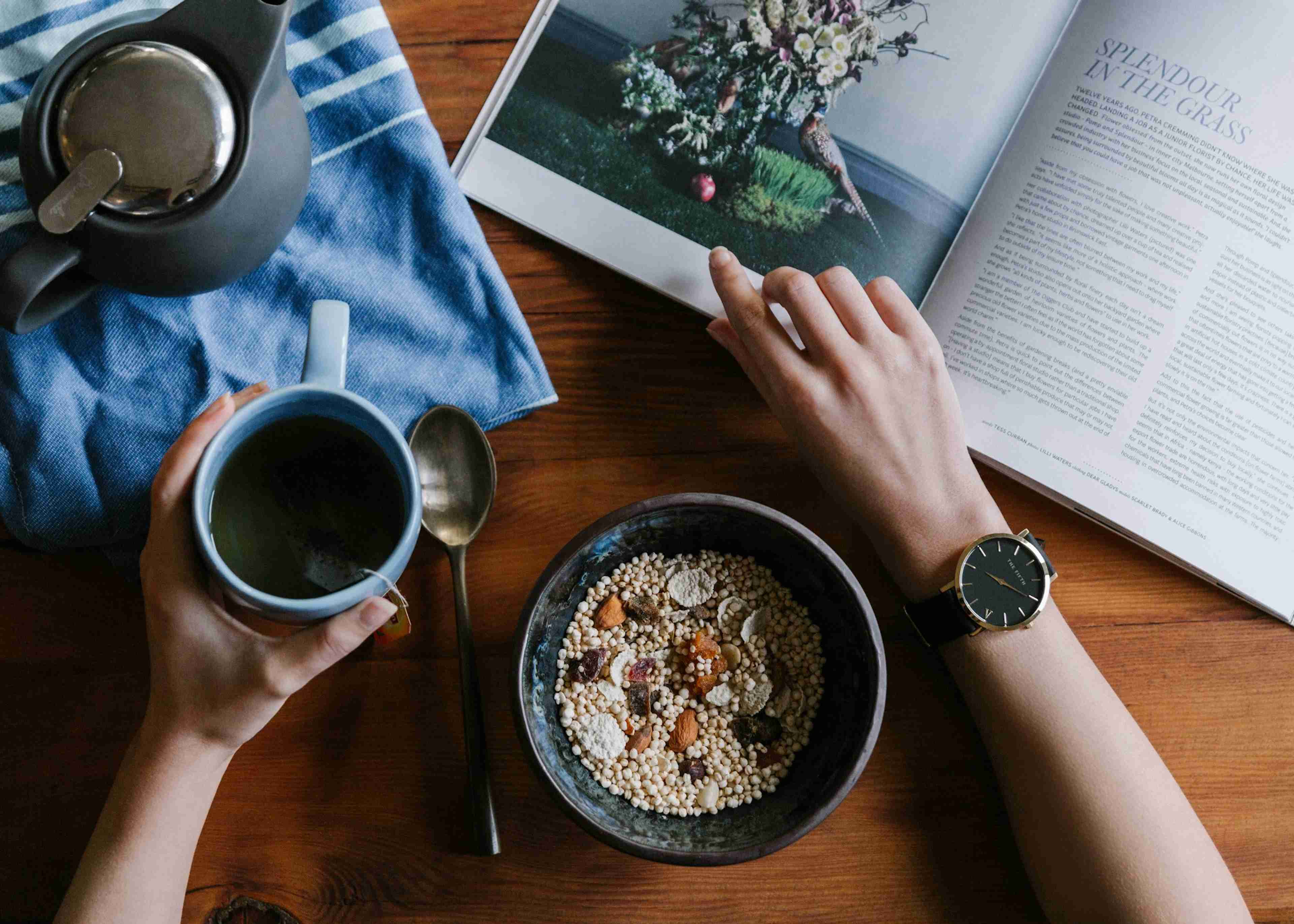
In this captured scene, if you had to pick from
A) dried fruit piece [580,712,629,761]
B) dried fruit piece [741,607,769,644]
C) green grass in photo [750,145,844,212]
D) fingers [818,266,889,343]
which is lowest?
dried fruit piece [580,712,629,761]

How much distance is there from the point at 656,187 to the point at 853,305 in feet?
0.59

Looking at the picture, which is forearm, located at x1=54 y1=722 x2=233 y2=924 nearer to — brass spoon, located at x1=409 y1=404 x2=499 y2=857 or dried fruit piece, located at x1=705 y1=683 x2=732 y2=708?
brass spoon, located at x1=409 y1=404 x2=499 y2=857

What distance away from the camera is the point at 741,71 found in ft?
2.25

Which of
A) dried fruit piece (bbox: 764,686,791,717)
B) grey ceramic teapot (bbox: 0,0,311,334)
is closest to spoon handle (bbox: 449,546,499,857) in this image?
dried fruit piece (bbox: 764,686,791,717)

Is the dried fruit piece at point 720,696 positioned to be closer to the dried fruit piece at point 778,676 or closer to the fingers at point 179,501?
the dried fruit piece at point 778,676

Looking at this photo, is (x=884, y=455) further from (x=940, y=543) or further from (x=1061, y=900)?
(x=1061, y=900)

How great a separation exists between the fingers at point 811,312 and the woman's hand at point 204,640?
0.34 meters

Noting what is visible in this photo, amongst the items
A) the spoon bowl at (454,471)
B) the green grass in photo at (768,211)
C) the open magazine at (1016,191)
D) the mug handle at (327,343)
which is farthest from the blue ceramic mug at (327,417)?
the green grass in photo at (768,211)

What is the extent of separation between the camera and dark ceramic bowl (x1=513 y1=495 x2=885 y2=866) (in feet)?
1.79

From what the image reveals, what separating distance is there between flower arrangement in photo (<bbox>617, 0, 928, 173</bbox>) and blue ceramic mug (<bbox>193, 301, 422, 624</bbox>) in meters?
0.30

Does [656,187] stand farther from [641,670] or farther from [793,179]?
[641,670]

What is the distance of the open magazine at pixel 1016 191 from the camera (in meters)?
0.65

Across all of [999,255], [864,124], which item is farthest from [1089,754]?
[864,124]

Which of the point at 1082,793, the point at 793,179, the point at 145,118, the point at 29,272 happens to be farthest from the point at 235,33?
the point at 1082,793
